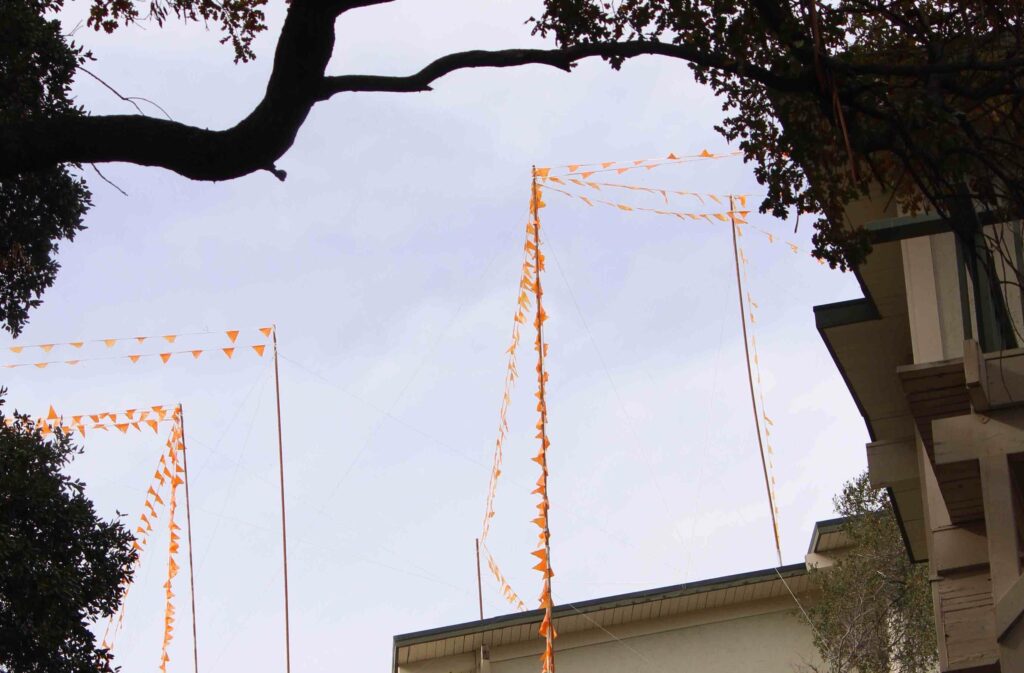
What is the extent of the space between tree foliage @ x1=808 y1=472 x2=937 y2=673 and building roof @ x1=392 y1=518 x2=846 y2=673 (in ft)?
6.82

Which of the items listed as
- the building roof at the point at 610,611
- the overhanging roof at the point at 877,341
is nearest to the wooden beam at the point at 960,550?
the overhanging roof at the point at 877,341

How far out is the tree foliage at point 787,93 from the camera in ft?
21.0

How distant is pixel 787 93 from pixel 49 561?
178 inches

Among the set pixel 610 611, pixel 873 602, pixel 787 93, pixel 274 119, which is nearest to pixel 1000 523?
pixel 787 93

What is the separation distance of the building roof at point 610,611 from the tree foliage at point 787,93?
1920 centimetres

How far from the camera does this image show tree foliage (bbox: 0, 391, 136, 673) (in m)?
7.98

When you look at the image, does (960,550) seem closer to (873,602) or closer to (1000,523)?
(1000,523)

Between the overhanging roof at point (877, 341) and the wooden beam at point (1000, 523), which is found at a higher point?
the overhanging roof at point (877, 341)

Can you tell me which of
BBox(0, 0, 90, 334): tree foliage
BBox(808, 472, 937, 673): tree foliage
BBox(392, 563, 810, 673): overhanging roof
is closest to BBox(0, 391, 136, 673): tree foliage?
BBox(0, 0, 90, 334): tree foliage

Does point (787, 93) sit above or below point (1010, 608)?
above

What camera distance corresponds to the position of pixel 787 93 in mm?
6977

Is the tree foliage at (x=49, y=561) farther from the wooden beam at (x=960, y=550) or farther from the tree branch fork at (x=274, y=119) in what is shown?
the wooden beam at (x=960, y=550)

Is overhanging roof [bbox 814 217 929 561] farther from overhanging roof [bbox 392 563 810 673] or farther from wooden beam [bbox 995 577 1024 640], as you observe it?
overhanging roof [bbox 392 563 810 673]

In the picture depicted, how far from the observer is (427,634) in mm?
26000
